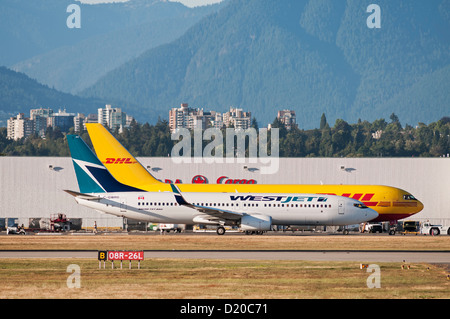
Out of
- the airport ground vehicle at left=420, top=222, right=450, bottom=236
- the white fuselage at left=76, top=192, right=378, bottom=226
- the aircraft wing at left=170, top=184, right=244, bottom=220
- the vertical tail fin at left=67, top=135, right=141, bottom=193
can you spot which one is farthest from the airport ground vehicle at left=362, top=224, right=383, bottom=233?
the vertical tail fin at left=67, top=135, right=141, bottom=193

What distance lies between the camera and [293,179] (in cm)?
9669

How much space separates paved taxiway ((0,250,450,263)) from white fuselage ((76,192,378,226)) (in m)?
18.4

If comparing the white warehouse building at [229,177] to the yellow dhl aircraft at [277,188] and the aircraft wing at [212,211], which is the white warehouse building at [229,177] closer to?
the yellow dhl aircraft at [277,188]

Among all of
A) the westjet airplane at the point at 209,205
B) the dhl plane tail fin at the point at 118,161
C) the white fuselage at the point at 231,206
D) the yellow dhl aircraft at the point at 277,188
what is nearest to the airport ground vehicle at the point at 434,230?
the yellow dhl aircraft at the point at 277,188

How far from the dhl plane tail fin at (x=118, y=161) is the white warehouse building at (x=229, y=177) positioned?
15176 millimetres

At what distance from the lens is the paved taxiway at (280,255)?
4600cm

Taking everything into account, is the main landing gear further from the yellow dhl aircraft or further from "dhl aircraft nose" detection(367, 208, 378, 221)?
"dhl aircraft nose" detection(367, 208, 378, 221)

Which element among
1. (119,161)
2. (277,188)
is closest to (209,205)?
(277,188)

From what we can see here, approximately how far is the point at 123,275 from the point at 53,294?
647cm

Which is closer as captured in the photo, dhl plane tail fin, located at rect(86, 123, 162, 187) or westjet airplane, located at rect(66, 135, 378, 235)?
westjet airplane, located at rect(66, 135, 378, 235)

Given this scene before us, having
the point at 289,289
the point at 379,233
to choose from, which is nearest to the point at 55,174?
the point at 379,233

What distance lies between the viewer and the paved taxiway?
46.0 meters

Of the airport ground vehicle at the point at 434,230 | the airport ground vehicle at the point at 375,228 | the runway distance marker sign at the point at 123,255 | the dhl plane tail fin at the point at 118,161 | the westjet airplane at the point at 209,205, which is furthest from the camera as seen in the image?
the airport ground vehicle at the point at 375,228
